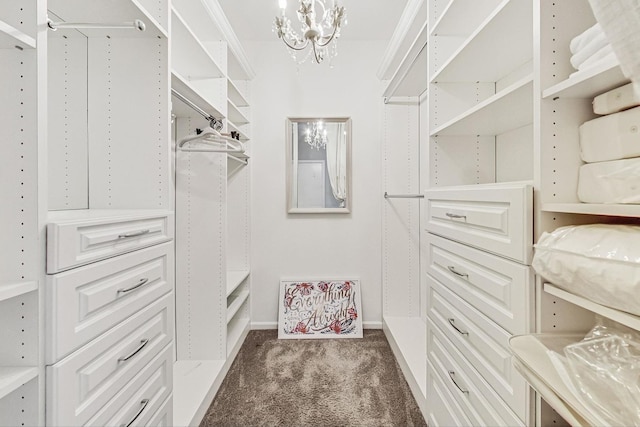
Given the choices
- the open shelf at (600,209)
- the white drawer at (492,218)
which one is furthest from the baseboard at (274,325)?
the open shelf at (600,209)

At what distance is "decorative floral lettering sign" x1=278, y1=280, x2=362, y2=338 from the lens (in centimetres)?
267

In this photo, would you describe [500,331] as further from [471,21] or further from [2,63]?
[2,63]

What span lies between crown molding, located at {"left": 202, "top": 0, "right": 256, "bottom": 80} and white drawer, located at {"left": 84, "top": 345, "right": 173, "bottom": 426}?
1942 mm

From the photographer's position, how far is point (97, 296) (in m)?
0.89

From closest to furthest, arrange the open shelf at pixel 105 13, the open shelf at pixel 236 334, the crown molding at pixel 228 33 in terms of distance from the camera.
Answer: the open shelf at pixel 105 13 → the crown molding at pixel 228 33 → the open shelf at pixel 236 334

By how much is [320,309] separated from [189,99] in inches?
80.3

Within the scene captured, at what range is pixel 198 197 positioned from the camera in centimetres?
200

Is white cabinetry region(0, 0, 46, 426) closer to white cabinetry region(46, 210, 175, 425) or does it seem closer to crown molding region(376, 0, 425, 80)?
white cabinetry region(46, 210, 175, 425)

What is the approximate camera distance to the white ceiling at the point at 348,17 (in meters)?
2.25

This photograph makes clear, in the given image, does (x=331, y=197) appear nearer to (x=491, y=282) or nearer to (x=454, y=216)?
(x=454, y=216)

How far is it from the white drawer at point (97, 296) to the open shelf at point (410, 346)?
1575 millimetres

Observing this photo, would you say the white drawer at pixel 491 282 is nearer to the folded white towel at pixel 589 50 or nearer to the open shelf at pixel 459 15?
the folded white towel at pixel 589 50

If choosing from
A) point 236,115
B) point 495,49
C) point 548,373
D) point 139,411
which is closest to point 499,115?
point 495,49

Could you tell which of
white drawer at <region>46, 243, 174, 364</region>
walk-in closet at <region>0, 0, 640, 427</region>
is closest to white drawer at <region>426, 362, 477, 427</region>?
walk-in closet at <region>0, 0, 640, 427</region>
